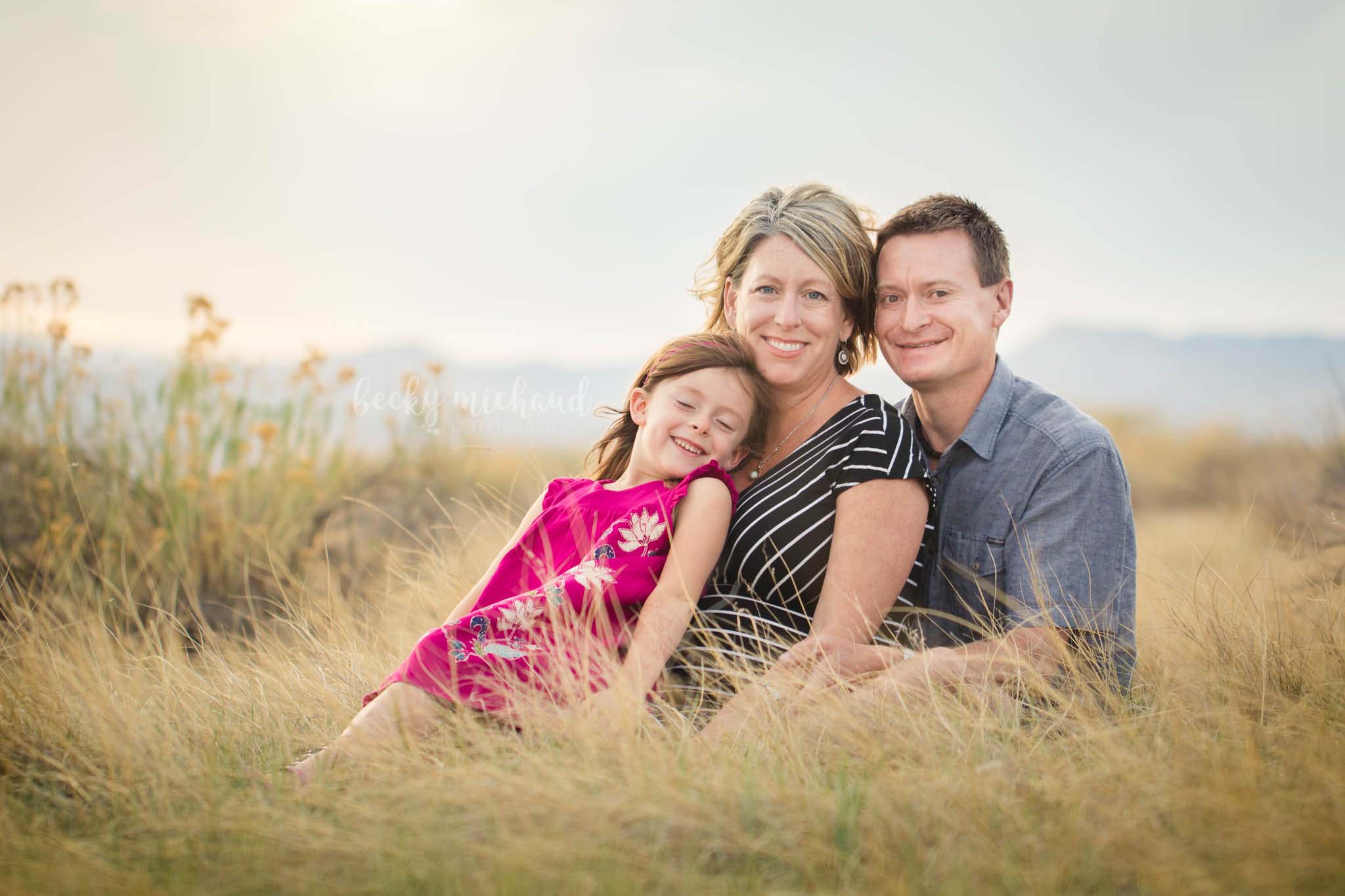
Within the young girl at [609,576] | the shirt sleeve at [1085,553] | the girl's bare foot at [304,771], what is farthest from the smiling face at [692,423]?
the girl's bare foot at [304,771]

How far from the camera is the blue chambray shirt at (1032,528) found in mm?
2846

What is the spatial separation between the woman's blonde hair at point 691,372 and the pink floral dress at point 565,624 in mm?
344

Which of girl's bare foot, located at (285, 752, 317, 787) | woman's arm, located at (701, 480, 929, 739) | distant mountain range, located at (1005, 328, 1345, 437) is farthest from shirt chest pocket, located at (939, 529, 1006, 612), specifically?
distant mountain range, located at (1005, 328, 1345, 437)

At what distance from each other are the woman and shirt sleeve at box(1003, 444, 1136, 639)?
0.37 meters

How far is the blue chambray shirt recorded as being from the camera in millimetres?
2846

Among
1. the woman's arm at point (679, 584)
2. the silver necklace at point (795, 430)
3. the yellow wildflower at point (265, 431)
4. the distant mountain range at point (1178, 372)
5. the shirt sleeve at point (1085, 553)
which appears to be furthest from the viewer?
the distant mountain range at point (1178, 372)

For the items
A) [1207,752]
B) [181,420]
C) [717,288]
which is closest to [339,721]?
[717,288]

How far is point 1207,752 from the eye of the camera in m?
2.30

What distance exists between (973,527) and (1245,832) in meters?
1.34

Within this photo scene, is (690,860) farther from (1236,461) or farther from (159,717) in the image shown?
(1236,461)

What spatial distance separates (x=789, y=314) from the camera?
3141mm

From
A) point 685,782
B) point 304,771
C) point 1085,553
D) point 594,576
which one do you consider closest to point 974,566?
point 1085,553

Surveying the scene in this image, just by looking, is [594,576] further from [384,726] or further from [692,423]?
[384,726]

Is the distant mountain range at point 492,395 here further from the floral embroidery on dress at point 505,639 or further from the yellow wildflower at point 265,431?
the floral embroidery on dress at point 505,639
